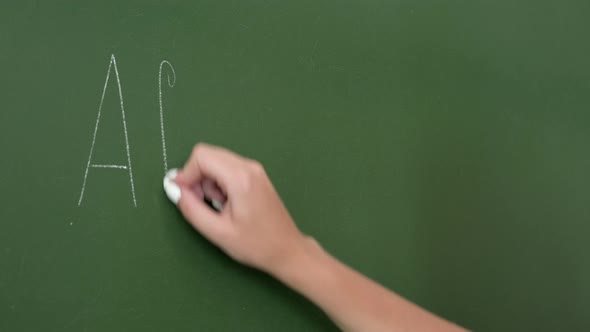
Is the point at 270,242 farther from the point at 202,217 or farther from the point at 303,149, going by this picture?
the point at 303,149

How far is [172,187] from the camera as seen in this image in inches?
22.5

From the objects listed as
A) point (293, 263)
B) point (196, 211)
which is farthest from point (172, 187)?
point (293, 263)

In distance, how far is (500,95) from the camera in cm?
97

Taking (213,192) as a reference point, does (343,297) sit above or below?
below

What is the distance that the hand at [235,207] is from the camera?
1.79 ft

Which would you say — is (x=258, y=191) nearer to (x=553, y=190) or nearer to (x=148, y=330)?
(x=148, y=330)

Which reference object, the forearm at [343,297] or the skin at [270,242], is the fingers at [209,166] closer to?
the skin at [270,242]

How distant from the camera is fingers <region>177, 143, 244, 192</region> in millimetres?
550

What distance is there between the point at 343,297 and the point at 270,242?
11cm

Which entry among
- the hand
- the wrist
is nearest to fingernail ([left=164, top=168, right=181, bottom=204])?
the hand

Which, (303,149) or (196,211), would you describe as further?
(303,149)

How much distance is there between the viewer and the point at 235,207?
540mm

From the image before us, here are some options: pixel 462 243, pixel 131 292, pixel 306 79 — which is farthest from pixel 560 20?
pixel 131 292

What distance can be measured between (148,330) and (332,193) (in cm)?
32
